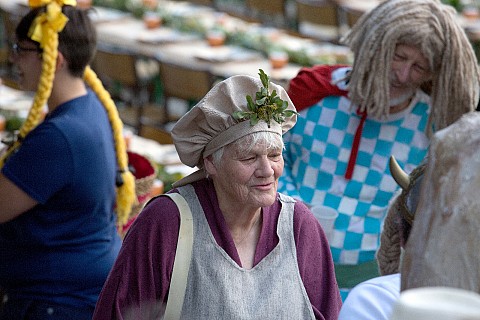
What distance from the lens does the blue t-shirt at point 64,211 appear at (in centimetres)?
344

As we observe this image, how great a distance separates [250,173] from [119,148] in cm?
117

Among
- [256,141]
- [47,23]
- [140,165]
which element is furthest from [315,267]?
[140,165]

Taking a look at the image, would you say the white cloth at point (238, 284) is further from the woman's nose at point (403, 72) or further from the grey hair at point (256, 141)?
the woman's nose at point (403, 72)

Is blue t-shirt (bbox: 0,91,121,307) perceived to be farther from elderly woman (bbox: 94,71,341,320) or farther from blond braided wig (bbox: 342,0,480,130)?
blond braided wig (bbox: 342,0,480,130)

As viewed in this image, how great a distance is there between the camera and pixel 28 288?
3.62 meters

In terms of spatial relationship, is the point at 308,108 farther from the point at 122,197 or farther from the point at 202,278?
the point at 202,278

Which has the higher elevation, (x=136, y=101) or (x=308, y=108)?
(x=308, y=108)

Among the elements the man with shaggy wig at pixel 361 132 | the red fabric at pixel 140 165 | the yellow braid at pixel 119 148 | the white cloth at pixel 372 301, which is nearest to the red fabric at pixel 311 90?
the man with shaggy wig at pixel 361 132

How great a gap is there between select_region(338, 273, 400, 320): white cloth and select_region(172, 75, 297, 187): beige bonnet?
68 cm

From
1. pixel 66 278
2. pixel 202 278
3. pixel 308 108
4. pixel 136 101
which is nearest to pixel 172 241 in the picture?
pixel 202 278

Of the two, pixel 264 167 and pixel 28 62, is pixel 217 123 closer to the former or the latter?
pixel 264 167

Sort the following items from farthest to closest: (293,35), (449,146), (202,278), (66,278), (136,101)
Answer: (293,35) < (136,101) < (66,278) < (202,278) < (449,146)

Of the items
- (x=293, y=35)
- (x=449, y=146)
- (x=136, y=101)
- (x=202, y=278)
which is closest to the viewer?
(x=449, y=146)

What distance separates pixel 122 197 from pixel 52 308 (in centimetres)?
56
